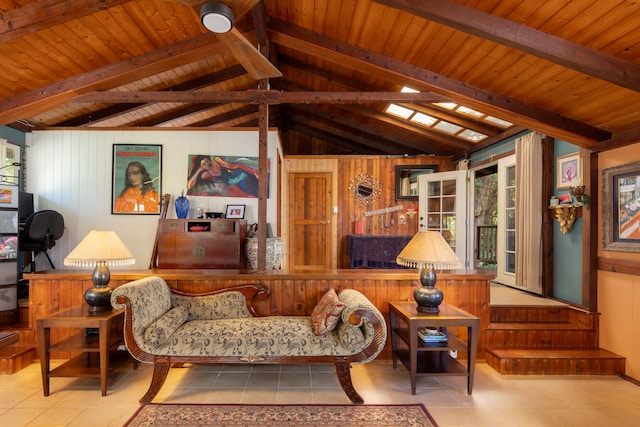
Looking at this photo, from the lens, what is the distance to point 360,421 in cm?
221

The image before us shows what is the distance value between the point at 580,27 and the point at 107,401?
13.9 feet

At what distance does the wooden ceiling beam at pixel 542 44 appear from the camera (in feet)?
7.73

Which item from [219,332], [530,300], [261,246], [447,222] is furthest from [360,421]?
[447,222]

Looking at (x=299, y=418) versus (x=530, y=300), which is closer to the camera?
(x=299, y=418)

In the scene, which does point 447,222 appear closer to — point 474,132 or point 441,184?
point 441,184

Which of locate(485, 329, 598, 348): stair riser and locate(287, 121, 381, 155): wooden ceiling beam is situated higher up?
locate(287, 121, 381, 155): wooden ceiling beam

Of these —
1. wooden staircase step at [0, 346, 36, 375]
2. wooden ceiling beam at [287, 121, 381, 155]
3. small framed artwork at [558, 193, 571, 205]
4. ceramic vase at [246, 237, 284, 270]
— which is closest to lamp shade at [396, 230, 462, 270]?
ceramic vase at [246, 237, 284, 270]

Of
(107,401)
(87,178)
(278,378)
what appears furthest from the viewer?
(87,178)

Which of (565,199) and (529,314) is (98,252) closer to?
(529,314)

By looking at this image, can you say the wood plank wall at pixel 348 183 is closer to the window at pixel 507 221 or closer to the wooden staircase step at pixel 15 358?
the window at pixel 507 221

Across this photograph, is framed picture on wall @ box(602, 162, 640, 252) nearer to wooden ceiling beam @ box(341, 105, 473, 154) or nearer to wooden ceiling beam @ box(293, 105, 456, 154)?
wooden ceiling beam @ box(341, 105, 473, 154)

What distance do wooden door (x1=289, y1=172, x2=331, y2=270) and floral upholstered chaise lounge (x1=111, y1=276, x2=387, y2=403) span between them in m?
4.31

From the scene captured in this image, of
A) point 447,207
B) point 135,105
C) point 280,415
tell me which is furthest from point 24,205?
point 447,207

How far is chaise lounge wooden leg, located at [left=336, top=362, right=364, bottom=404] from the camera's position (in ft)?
8.00
